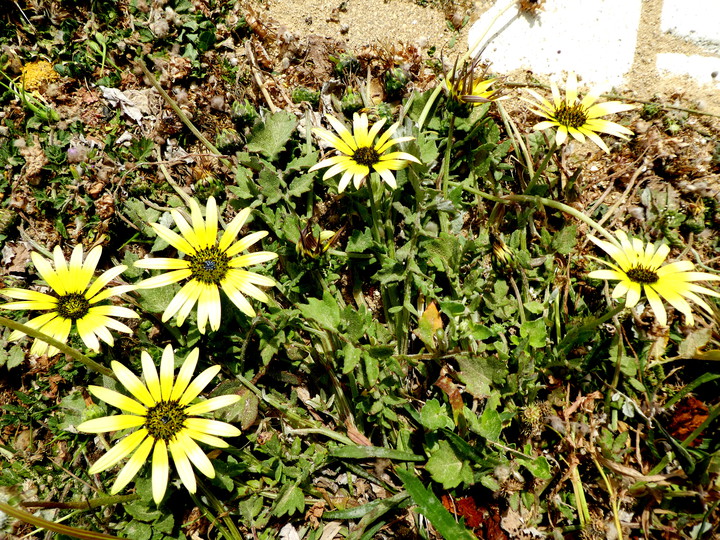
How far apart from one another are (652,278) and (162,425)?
8.71ft

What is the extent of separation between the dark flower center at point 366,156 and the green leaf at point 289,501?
192cm

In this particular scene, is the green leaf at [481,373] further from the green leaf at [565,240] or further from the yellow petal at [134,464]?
the yellow petal at [134,464]

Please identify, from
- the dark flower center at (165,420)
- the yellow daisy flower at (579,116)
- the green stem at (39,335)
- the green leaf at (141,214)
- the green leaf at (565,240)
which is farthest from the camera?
the green leaf at (141,214)

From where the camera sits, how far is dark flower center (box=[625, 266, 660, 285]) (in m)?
2.53

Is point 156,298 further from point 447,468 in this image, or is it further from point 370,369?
point 447,468

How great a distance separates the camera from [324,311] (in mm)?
2748

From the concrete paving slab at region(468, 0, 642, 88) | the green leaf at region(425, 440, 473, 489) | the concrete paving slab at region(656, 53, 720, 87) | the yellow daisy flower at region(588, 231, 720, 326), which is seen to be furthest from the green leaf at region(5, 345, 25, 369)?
the concrete paving slab at region(656, 53, 720, 87)

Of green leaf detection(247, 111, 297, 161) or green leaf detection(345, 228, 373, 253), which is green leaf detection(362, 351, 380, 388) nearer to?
green leaf detection(345, 228, 373, 253)

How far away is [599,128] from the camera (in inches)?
114

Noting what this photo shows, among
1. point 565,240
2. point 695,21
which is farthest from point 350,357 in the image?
point 695,21

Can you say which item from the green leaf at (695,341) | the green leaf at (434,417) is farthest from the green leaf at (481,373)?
the green leaf at (695,341)

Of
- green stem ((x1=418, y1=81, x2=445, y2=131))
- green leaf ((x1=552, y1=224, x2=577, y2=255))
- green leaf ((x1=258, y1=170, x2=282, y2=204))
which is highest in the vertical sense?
green stem ((x1=418, y1=81, x2=445, y2=131))

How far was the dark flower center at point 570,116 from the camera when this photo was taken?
114 inches

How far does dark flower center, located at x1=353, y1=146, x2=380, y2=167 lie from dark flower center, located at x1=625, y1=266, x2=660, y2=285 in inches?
61.0
